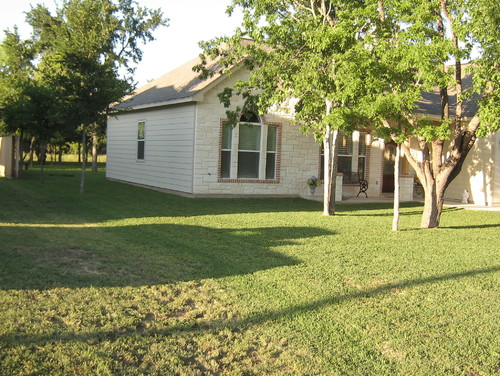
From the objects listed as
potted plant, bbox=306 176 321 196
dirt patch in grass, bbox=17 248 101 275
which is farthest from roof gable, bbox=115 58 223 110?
dirt patch in grass, bbox=17 248 101 275

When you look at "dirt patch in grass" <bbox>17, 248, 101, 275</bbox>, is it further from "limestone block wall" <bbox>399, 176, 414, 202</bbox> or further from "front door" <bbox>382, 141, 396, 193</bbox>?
"front door" <bbox>382, 141, 396, 193</bbox>

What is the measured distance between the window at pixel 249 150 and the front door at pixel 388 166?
522 cm

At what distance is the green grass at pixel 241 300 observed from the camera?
159 inches

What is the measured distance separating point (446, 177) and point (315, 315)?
7.78m

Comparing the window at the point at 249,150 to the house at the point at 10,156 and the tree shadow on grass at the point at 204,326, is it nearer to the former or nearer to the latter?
the house at the point at 10,156

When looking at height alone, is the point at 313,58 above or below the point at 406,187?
above

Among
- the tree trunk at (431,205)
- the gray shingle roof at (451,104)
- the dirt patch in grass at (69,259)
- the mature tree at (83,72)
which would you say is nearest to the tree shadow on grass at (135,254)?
the dirt patch in grass at (69,259)

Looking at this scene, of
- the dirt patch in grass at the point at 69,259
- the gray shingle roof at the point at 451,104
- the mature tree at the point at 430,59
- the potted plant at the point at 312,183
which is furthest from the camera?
the potted plant at the point at 312,183

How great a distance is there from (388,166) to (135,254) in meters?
15.4

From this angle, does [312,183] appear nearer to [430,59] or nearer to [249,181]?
[249,181]

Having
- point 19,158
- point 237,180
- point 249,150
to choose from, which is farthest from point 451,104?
point 19,158

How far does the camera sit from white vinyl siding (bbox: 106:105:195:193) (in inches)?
692

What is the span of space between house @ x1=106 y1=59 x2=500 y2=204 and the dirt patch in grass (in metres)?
9.37

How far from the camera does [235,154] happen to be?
17719 mm
